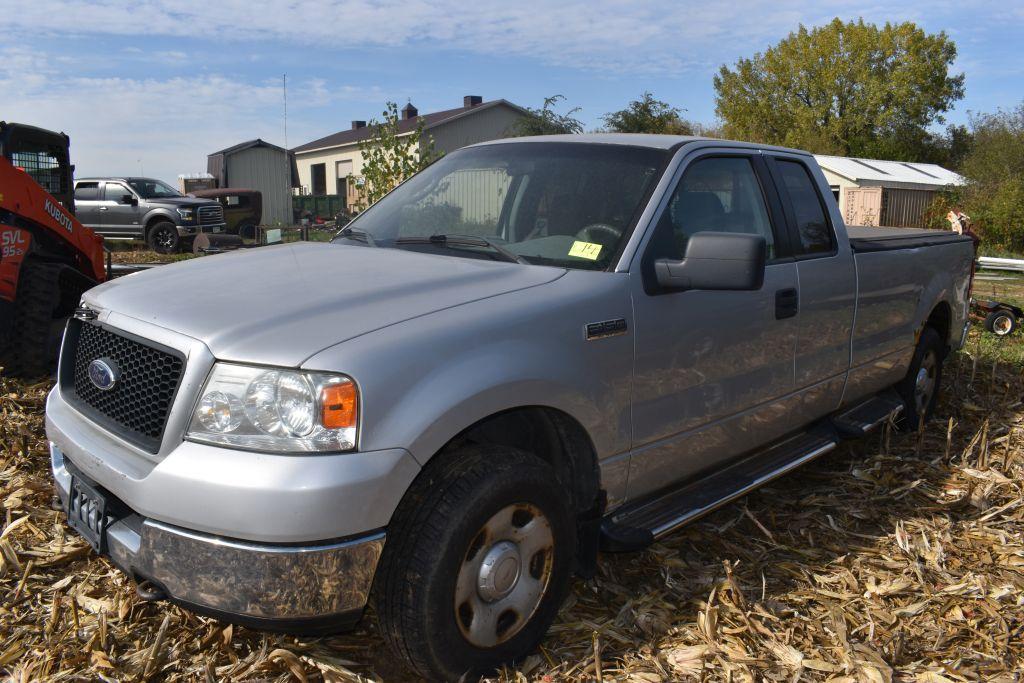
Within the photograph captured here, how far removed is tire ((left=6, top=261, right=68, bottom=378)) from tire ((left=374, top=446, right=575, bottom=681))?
4646mm

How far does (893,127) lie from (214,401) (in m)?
54.1

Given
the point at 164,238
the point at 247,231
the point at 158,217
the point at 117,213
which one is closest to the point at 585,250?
the point at 164,238

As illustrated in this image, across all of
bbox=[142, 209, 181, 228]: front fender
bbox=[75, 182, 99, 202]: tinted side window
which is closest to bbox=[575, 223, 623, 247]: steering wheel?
bbox=[142, 209, 181, 228]: front fender

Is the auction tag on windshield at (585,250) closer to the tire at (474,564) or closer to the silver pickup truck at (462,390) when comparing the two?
the silver pickup truck at (462,390)

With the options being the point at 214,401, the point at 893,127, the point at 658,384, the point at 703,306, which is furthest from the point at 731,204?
the point at 893,127

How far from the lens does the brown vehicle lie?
25.3 m

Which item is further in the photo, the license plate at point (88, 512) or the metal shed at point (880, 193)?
the metal shed at point (880, 193)

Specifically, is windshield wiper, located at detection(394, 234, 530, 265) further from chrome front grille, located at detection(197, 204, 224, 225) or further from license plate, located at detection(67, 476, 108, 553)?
chrome front grille, located at detection(197, 204, 224, 225)

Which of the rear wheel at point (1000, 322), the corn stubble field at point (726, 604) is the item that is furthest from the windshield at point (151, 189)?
the rear wheel at point (1000, 322)

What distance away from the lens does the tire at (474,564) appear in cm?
252

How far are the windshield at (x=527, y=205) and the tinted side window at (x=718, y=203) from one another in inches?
7.0

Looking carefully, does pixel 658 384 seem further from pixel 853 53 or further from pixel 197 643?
pixel 853 53

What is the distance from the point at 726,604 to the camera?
344cm

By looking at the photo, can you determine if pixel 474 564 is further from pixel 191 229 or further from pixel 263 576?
pixel 191 229
